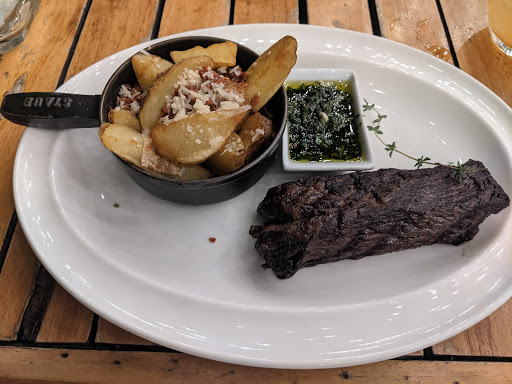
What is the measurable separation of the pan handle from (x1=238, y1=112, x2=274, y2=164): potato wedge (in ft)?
2.16

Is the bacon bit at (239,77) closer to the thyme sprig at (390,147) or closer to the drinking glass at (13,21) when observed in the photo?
the thyme sprig at (390,147)

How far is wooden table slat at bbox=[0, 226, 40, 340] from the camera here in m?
1.56

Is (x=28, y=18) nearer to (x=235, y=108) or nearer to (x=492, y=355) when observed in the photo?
(x=235, y=108)

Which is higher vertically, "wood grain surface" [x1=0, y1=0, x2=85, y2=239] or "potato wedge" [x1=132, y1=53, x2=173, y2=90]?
"potato wedge" [x1=132, y1=53, x2=173, y2=90]

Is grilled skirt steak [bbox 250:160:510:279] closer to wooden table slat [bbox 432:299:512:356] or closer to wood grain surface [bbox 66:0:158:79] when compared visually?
wooden table slat [bbox 432:299:512:356]

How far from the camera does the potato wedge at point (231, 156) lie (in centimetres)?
145

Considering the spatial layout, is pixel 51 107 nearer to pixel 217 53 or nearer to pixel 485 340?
pixel 217 53

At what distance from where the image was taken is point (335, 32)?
7.35 feet

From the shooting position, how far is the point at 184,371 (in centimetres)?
147

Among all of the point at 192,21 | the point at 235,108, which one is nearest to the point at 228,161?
the point at 235,108

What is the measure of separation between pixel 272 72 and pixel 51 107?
94 cm

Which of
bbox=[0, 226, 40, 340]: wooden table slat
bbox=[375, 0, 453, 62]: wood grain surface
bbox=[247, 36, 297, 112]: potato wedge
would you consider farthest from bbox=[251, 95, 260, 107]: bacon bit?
bbox=[375, 0, 453, 62]: wood grain surface

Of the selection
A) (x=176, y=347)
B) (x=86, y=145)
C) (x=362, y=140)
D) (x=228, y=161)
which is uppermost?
(x=228, y=161)

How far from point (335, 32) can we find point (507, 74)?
3.24 ft
